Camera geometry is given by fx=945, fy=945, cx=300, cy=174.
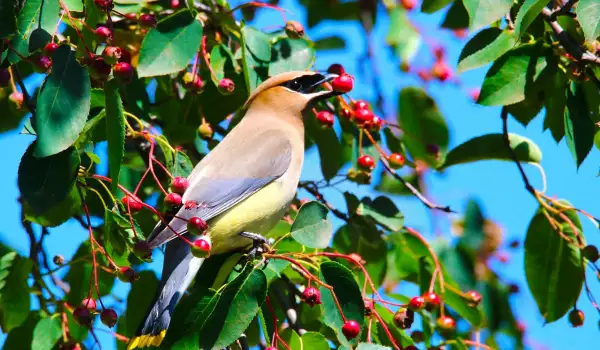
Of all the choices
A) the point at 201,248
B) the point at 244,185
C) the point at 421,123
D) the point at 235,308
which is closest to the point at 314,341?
the point at 235,308

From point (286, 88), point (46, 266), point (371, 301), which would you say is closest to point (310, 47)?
point (286, 88)

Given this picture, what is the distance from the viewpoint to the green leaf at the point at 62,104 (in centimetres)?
266

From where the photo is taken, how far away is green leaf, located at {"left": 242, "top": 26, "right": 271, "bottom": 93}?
11.6 feet

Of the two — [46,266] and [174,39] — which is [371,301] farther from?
[46,266]

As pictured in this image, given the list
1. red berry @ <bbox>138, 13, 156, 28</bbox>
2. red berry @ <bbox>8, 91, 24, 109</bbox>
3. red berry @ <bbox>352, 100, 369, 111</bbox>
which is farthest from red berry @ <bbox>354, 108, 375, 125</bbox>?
red berry @ <bbox>8, 91, 24, 109</bbox>

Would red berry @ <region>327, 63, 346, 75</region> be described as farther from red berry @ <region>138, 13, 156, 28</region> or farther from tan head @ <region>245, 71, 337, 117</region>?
red berry @ <region>138, 13, 156, 28</region>

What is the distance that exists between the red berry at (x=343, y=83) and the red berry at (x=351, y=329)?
106cm

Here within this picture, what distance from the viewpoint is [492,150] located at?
153 inches

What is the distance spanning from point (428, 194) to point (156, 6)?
1835 millimetres

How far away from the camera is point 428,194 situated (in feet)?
16.5

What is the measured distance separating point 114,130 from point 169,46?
581 millimetres

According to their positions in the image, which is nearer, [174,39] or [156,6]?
[174,39]

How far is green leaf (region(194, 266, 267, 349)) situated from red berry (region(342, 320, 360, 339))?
307 mm

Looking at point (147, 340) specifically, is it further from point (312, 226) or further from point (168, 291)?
point (312, 226)
